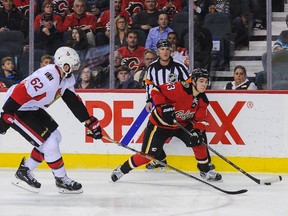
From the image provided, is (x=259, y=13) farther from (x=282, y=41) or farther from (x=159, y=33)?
(x=159, y=33)

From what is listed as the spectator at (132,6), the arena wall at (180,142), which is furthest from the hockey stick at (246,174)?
the spectator at (132,6)

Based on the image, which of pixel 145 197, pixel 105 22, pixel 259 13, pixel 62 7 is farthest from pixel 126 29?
pixel 145 197

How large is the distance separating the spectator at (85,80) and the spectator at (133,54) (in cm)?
32

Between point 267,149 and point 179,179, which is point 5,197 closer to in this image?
point 179,179

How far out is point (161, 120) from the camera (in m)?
7.49

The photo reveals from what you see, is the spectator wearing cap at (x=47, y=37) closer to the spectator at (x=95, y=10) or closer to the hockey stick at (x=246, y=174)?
the spectator at (x=95, y=10)

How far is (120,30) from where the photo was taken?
27.5 feet

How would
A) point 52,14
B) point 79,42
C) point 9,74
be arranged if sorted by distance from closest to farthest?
point 9,74, point 79,42, point 52,14

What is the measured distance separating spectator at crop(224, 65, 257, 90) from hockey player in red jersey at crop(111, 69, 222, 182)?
63cm

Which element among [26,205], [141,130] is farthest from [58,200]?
[141,130]

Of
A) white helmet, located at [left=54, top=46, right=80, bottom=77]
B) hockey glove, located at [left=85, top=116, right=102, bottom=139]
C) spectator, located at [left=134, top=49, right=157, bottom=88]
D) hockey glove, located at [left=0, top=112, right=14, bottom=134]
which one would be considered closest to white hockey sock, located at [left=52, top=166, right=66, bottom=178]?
hockey glove, located at [left=85, top=116, right=102, bottom=139]

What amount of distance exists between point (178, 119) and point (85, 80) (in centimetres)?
113

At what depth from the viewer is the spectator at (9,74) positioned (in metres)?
8.31

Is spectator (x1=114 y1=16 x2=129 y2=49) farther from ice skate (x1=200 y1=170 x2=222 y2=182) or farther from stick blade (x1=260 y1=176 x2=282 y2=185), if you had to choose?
stick blade (x1=260 y1=176 x2=282 y2=185)
